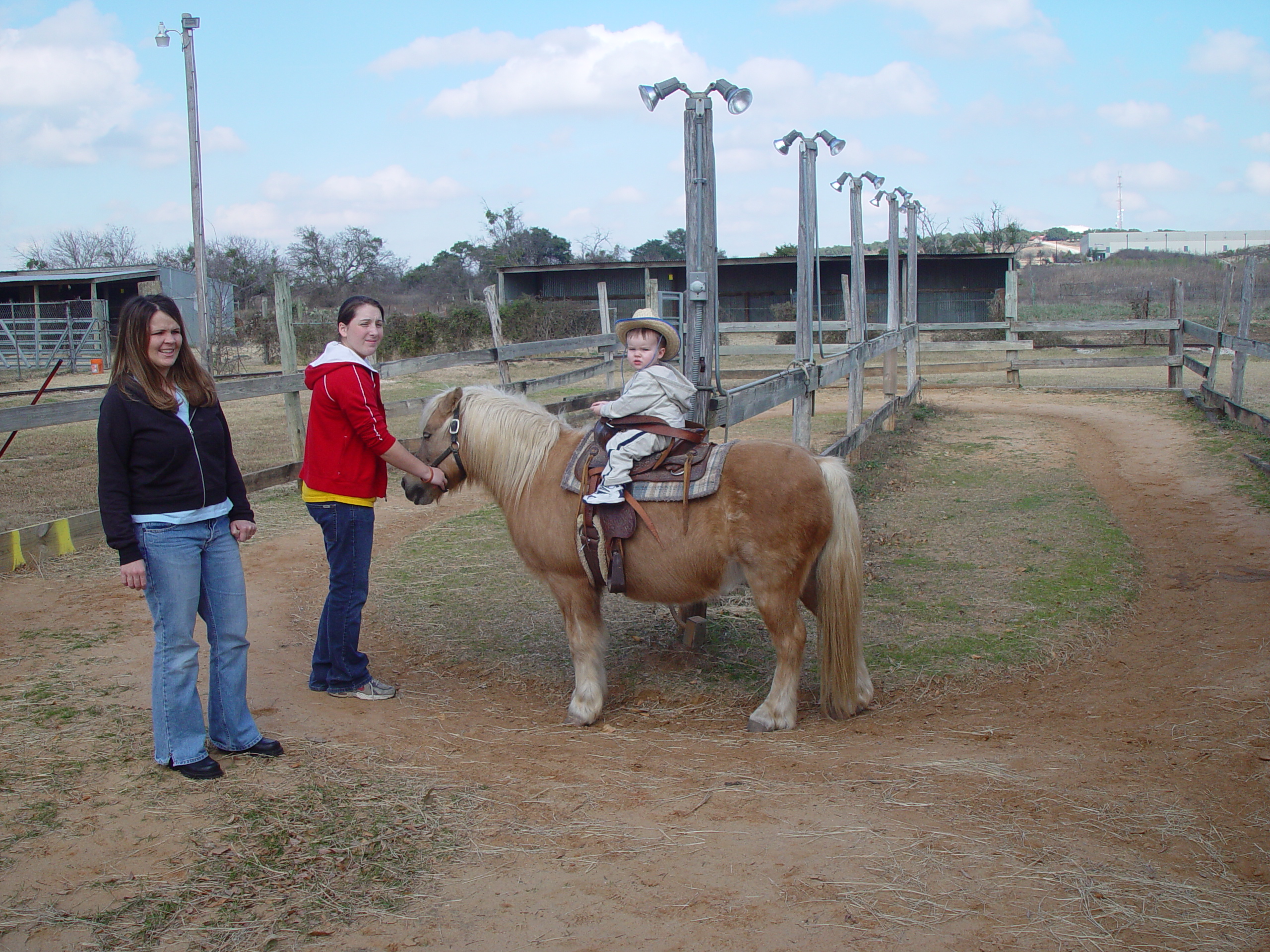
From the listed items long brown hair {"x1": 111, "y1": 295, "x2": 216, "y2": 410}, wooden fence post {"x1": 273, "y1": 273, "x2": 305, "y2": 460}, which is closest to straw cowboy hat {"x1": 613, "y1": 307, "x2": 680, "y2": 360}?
long brown hair {"x1": 111, "y1": 295, "x2": 216, "y2": 410}

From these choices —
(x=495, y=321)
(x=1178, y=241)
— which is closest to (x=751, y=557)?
(x=495, y=321)

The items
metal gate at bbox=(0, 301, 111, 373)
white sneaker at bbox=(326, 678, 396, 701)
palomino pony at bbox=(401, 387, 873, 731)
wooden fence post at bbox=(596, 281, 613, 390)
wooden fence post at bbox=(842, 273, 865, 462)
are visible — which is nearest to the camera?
palomino pony at bbox=(401, 387, 873, 731)

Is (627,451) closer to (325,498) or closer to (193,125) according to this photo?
(325,498)

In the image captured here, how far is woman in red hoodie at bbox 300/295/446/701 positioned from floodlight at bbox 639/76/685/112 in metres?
2.50

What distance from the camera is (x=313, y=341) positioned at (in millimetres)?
22875

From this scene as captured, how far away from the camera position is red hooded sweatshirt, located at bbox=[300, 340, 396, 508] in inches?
158

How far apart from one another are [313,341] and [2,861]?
70.8ft

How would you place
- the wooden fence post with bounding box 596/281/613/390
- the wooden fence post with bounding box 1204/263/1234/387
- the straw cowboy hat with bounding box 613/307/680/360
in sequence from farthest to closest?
the wooden fence post with bounding box 596/281/613/390 < the wooden fence post with bounding box 1204/263/1234/387 < the straw cowboy hat with bounding box 613/307/680/360

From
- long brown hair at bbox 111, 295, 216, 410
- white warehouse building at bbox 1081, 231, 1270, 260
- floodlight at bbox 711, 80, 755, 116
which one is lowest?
long brown hair at bbox 111, 295, 216, 410

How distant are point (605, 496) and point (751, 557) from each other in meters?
0.71

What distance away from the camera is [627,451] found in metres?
4.12

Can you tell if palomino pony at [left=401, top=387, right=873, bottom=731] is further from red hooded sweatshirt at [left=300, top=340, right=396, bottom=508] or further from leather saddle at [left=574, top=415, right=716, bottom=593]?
red hooded sweatshirt at [left=300, top=340, right=396, bottom=508]

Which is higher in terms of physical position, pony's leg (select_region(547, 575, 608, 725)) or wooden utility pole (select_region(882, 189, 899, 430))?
wooden utility pole (select_region(882, 189, 899, 430))

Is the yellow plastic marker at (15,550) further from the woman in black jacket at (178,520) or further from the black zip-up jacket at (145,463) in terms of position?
the black zip-up jacket at (145,463)
